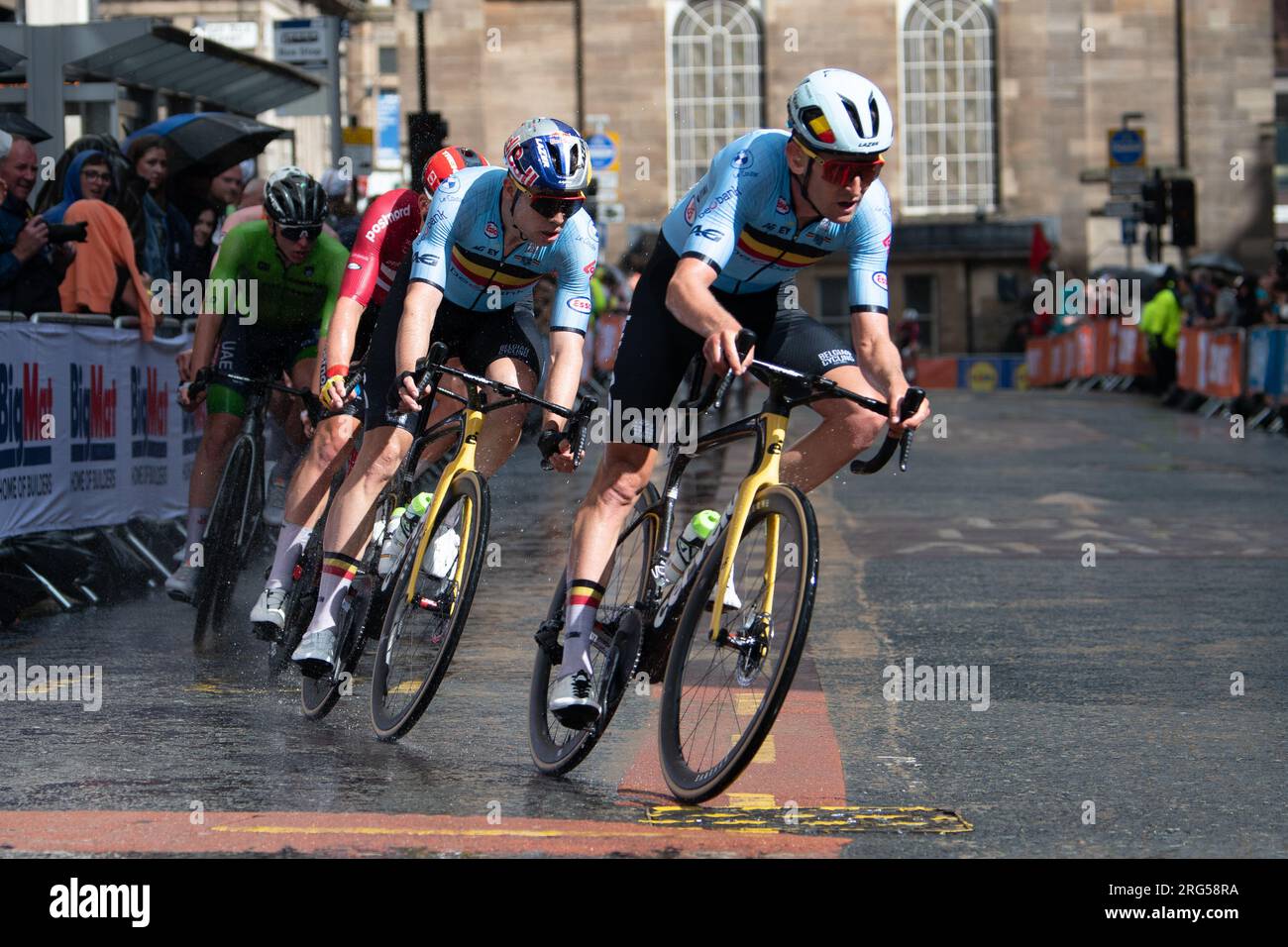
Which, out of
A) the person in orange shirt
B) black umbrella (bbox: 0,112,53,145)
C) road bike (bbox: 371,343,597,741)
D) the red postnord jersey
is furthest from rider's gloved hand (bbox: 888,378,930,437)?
black umbrella (bbox: 0,112,53,145)

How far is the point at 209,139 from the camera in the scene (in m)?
15.3

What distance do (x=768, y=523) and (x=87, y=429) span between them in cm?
651

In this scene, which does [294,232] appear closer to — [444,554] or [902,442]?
[444,554]

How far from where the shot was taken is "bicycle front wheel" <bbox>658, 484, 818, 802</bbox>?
554 cm

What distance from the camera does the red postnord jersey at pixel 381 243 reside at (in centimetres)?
768

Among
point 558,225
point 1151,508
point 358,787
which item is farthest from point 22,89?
point 358,787

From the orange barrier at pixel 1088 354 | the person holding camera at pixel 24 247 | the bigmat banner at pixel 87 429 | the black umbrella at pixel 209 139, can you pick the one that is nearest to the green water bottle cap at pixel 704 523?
the bigmat banner at pixel 87 429

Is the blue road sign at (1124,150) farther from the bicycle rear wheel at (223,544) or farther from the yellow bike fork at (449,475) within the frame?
the yellow bike fork at (449,475)

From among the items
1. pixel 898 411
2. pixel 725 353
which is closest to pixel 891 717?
pixel 898 411

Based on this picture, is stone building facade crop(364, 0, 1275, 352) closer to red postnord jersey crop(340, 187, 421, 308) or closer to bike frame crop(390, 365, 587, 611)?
red postnord jersey crop(340, 187, 421, 308)

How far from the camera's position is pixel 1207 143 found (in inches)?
2403

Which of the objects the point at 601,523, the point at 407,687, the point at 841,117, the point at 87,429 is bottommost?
the point at 407,687
